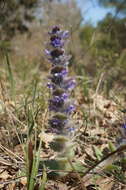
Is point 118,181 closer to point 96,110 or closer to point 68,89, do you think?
point 68,89

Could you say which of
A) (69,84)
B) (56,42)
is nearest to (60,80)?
(69,84)

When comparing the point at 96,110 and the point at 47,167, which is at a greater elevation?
the point at 96,110

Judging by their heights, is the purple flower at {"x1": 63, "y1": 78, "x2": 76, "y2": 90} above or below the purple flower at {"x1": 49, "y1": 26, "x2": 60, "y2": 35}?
below

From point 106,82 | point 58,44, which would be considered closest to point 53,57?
point 58,44

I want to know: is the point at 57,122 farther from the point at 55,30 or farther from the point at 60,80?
the point at 55,30

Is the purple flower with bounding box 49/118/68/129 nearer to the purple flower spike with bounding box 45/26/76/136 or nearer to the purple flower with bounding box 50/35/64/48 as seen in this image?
the purple flower spike with bounding box 45/26/76/136

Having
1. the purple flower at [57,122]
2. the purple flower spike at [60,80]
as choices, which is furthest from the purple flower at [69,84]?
the purple flower at [57,122]

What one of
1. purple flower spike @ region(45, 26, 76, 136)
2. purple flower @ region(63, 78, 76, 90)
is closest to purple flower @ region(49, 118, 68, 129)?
purple flower spike @ region(45, 26, 76, 136)

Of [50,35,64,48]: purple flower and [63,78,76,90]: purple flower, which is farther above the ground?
[50,35,64,48]: purple flower

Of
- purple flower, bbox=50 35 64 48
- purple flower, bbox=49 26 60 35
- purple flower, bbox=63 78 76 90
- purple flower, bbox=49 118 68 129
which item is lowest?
purple flower, bbox=49 118 68 129

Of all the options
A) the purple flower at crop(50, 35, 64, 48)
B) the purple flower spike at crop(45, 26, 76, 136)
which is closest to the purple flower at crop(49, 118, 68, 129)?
the purple flower spike at crop(45, 26, 76, 136)

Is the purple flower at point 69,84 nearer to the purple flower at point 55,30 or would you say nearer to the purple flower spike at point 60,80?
the purple flower spike at point 60,80
